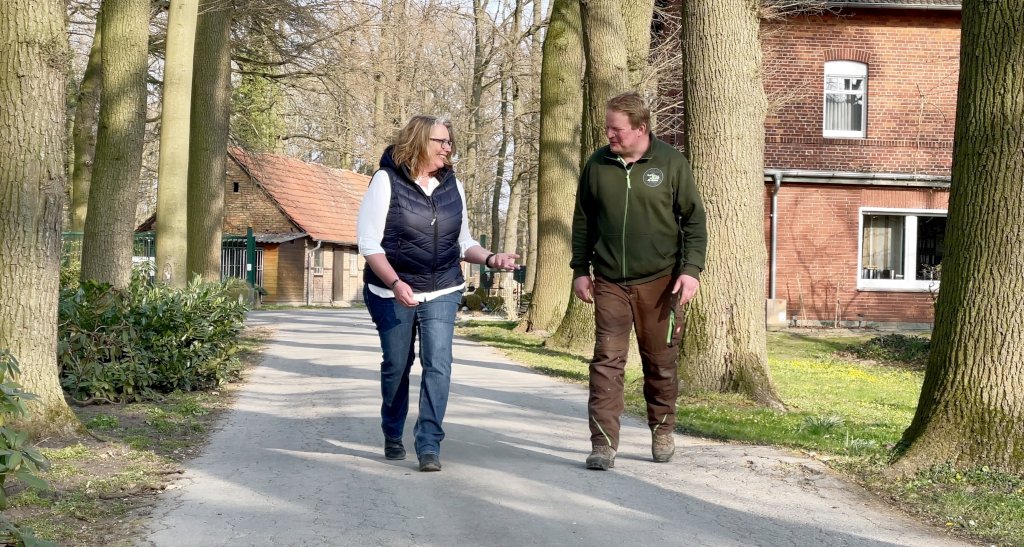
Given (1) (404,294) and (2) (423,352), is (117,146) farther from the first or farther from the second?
(1) (404,294)

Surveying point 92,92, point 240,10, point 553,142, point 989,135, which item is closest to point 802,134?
point 553,142

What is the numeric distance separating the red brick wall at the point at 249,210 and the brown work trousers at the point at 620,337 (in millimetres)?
38694

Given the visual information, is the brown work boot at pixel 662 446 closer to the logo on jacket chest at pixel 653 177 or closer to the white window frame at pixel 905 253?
the logo on jacket chest at pixel 653 177

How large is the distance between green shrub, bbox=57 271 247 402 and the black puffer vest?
13.9 ft

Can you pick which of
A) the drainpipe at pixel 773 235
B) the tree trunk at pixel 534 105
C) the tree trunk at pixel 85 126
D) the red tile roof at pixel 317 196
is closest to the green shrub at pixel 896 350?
the drainpipe at pixel 773 235

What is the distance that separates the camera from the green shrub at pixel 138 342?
31.8 ft

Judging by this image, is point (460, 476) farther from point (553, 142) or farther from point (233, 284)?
point (233, 284)

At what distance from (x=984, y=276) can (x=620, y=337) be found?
2071 mm

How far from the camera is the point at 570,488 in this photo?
19.4 ft

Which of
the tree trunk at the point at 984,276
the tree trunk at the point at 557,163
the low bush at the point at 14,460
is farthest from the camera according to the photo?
the tree trunk at the point at 557,163

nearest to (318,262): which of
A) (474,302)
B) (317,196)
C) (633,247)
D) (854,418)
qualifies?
(317,196)

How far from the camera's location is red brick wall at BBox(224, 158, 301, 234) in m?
44.9

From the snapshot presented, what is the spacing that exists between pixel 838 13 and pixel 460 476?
22277mm

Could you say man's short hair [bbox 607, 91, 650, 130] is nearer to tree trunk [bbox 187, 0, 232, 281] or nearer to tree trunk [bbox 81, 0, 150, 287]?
tree trunk [bbox 81, 0, 150, 287]
